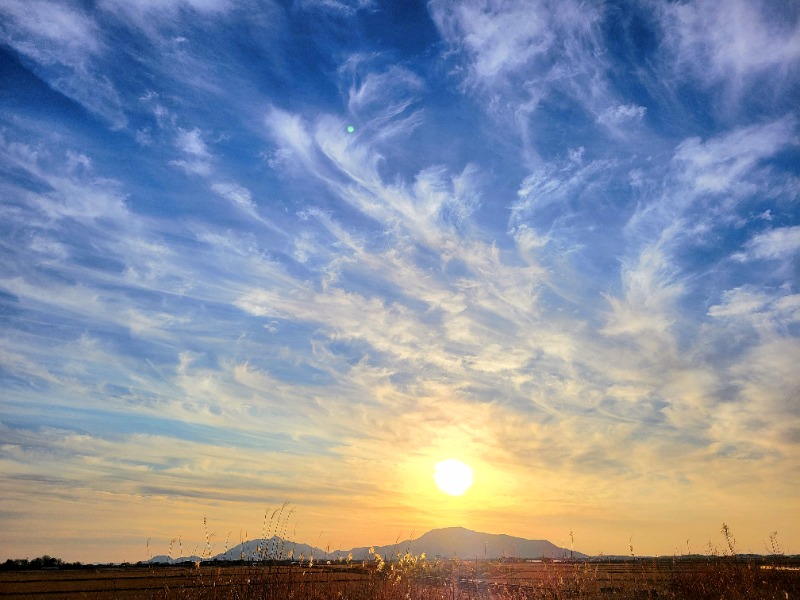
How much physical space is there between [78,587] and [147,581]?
154 centimetres

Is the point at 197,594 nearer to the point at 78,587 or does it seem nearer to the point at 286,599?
the point at 286,599

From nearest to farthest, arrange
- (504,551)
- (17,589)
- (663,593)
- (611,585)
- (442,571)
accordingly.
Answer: (17,589), (663,593), (504,551), (611,585), (442,571)

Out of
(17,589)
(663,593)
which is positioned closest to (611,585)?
(663,593)

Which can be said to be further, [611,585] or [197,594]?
[611,585]

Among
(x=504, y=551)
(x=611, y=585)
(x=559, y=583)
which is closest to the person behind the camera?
(x=559, y=583)

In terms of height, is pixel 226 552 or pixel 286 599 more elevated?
pixel 226 552

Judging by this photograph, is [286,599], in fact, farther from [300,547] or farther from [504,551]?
[504,551]

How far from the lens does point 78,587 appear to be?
1237cm

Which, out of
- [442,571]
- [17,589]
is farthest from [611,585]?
[17,589]

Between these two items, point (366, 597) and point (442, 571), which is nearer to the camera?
point (366, 597)

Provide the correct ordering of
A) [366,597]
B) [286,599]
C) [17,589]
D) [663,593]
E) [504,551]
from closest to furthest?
[286,599]
[366,597]
[17,589]
[663,593]
[504,551]

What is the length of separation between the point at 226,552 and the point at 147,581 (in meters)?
5.06

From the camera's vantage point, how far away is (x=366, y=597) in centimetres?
1070

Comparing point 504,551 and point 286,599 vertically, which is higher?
point 504,551
